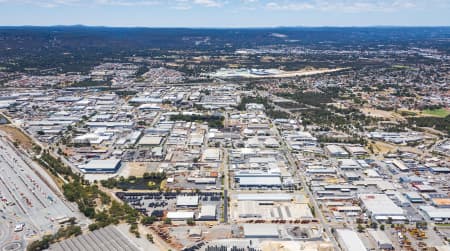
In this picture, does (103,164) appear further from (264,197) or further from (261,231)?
(261,231)

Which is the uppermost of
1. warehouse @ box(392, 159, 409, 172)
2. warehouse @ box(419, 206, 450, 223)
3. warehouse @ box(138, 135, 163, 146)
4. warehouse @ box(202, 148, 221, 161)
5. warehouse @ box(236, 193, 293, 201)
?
warehouse @ box(138, 135, 163, 146)

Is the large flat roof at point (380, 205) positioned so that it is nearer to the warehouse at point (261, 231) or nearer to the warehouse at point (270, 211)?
the warehouse at point (270, 211)

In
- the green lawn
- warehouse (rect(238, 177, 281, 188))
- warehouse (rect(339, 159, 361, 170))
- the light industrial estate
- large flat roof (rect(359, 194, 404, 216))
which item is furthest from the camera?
the green lawn

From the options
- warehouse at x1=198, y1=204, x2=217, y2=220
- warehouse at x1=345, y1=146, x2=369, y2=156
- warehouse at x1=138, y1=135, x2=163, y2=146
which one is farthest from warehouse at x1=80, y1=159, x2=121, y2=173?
warehouse at x1=345, y1=146, x2=369, y2=156

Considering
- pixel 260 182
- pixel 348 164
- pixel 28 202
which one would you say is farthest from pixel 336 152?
pixel 28 202

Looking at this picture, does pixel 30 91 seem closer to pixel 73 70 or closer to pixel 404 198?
pixel 73 70

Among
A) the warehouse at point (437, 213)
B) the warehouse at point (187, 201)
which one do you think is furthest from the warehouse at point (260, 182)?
the warehouse at point (437, 213)

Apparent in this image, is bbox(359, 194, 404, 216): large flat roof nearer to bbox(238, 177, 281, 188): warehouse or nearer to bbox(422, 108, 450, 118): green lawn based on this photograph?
bbox(238, 177, 281, 188): warehouse
